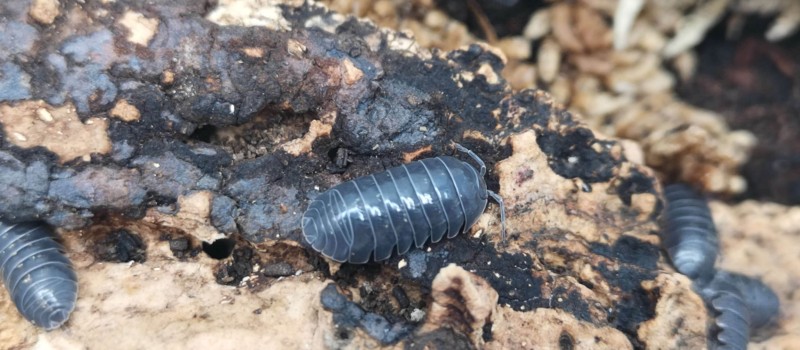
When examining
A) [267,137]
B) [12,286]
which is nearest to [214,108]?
[267,137]

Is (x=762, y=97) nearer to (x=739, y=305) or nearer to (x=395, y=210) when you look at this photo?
(x=739, y=305)

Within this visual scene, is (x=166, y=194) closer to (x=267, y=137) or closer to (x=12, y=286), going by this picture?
(x=267, y=137)

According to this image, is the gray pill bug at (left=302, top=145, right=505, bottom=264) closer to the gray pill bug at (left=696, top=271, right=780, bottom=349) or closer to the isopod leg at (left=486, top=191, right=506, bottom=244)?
the isopod leg at (left=486, top=191, right=506, bottom=244)

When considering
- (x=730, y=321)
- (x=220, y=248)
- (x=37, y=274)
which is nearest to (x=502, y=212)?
(x=730, y=321)

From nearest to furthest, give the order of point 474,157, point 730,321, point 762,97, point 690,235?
point 730,321
point 474,157
point 690,235
point 762,97

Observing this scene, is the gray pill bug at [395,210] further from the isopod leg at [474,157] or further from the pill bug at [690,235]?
the pill bug at [690,235]

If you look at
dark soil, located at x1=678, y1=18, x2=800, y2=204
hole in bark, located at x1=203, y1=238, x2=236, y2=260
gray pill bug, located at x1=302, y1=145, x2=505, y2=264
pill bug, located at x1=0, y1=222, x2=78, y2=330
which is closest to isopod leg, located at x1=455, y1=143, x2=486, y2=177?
gray pill bug, located at x1=302, y1=145, x2=505, y2=264

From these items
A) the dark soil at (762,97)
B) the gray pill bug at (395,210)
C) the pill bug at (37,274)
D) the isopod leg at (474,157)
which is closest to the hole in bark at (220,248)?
the gray pill bug at (395,210)
